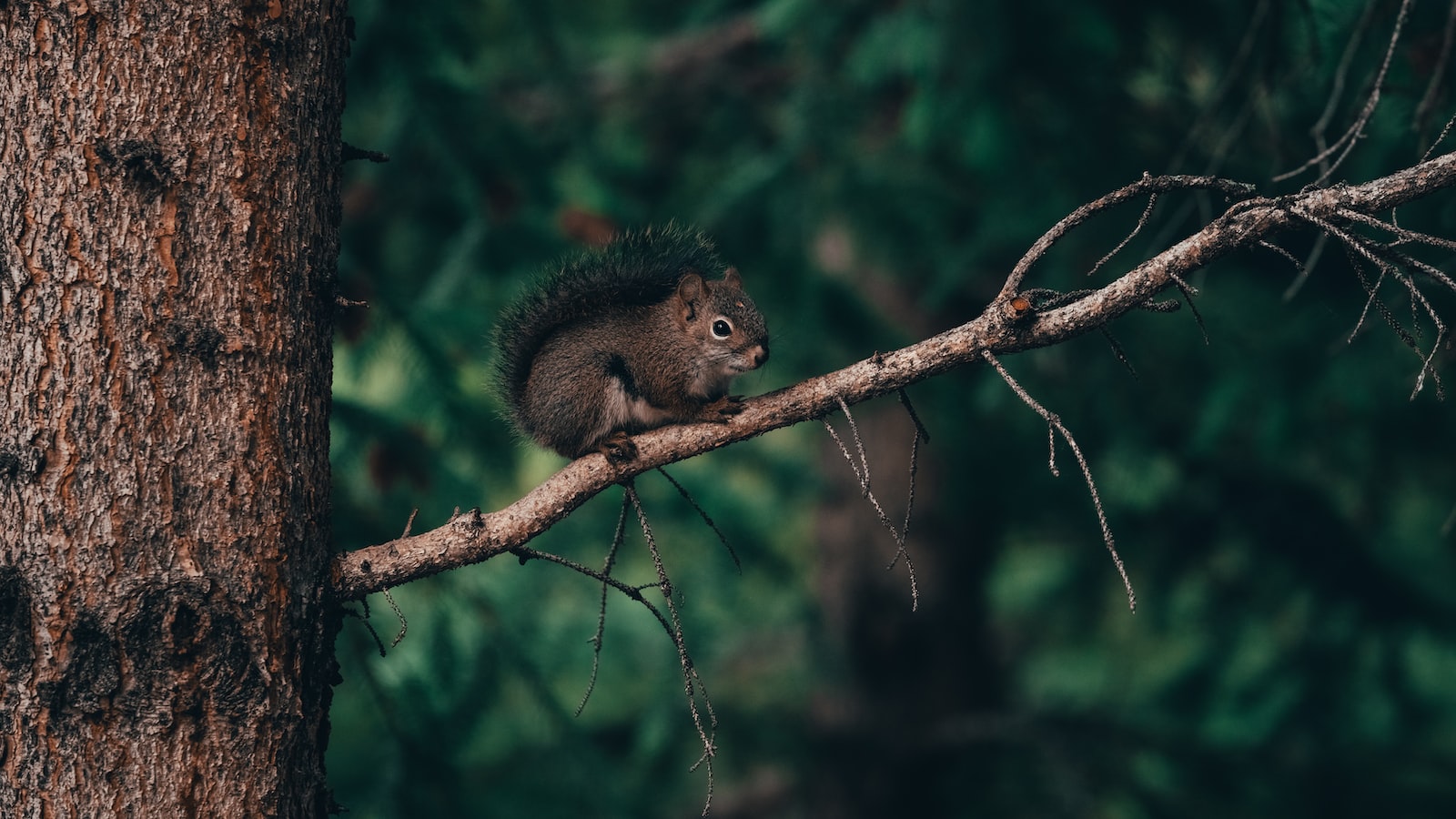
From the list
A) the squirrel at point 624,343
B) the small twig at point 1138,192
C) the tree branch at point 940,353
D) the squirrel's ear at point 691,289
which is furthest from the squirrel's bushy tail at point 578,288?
the small twig at point 1138,192

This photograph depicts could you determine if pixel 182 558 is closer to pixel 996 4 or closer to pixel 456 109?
pixel 456 109

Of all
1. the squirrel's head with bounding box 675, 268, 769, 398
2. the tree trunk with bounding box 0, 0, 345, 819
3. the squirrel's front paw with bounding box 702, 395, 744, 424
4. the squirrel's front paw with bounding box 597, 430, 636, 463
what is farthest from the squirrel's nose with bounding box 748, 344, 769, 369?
the tree trunk with bounding box 0, 0, 345, 819

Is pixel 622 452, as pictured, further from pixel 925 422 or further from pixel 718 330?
pixel 925 422

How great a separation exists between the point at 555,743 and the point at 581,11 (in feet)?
13.5

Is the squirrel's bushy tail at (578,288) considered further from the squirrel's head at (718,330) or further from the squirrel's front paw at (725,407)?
the squirrel's front paw at (725,407)

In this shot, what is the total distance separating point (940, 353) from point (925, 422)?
8.98 ft

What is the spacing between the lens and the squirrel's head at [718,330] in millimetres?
3082

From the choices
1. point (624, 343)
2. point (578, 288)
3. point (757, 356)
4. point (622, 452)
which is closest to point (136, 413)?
point (622, 452)

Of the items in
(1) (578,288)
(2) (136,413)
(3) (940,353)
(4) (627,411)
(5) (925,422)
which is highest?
(1) (578,288)

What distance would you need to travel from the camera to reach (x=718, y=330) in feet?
10.3

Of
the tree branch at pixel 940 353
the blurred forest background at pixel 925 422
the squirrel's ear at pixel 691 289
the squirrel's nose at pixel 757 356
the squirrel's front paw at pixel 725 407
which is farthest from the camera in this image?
the blurred forest background at pixel 925 422

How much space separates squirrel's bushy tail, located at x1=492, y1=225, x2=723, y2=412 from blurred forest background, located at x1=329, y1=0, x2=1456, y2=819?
0.90 ft

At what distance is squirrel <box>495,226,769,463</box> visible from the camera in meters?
2.77

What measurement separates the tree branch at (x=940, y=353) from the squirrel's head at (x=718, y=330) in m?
0.92
